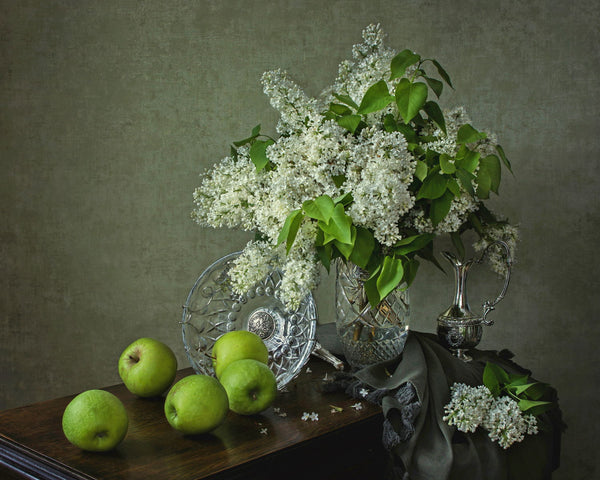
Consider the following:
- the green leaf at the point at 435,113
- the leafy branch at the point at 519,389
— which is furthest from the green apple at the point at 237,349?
the green leaf at the point at 435,113

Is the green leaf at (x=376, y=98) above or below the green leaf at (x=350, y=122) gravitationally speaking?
above

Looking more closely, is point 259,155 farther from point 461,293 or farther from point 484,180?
point 461,293

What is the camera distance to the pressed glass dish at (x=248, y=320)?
1198mm

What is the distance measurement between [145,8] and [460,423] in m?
1.43

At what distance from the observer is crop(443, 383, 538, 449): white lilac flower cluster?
0.98 meters

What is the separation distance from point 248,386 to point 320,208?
0.32 m

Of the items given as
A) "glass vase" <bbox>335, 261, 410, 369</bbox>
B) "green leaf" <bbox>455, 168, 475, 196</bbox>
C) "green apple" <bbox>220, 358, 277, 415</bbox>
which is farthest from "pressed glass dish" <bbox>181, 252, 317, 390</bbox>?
"green leaf" <bbox>455, 168, 475, 196</bbox>

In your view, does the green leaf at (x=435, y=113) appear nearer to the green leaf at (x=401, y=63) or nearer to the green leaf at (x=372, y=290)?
the green leaf at (x=401, y=63)

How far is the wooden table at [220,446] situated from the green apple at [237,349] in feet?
0.32

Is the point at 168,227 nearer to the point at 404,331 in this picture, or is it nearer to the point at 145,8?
the point at 145,8

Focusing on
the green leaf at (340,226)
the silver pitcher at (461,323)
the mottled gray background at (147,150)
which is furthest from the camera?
the mottled gray background at (147,150)

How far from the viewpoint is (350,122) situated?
→ 3.45 ft

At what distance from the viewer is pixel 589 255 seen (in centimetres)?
150

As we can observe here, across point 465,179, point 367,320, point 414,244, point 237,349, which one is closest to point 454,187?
point 465,179
